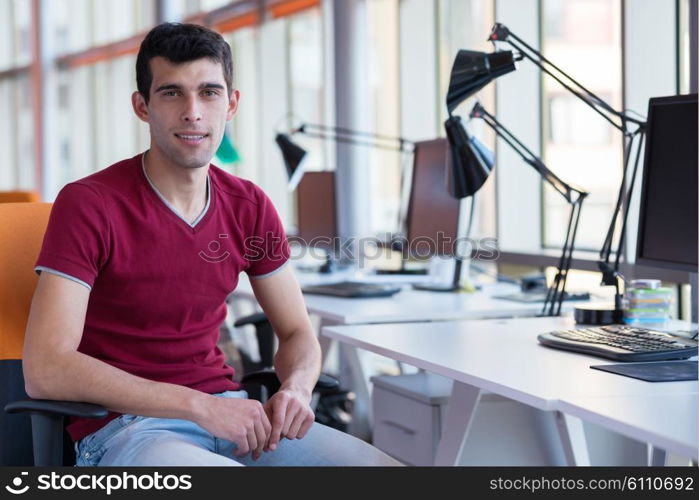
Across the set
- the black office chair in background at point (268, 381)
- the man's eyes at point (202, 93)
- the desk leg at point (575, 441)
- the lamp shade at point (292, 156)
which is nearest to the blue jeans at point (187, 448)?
the black office chair in background at point (268, 381)

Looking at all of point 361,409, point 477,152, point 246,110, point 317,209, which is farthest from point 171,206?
point 246,110

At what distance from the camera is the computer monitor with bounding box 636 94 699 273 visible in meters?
2.06

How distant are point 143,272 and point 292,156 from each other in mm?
2590

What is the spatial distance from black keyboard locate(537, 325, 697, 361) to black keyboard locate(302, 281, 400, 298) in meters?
1.13

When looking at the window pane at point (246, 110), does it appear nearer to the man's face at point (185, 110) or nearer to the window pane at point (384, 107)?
the window pane at point (384, 107)

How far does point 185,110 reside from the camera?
1903 millimetres

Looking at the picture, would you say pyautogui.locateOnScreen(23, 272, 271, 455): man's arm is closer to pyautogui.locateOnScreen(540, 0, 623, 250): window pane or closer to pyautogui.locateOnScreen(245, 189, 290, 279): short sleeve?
pyautogui.locateOnScreen(245, 189, 290, 279): short sleeve

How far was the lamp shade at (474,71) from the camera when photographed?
256cm

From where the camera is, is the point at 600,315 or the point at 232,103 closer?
the point at 232,103

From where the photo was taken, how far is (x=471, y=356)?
6.61 ft

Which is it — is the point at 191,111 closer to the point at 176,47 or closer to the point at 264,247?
the point at 176,47

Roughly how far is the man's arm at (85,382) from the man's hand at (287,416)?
5 centimetres

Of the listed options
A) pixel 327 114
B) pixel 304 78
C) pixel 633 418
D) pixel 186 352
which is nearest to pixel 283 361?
pixel 186 352
